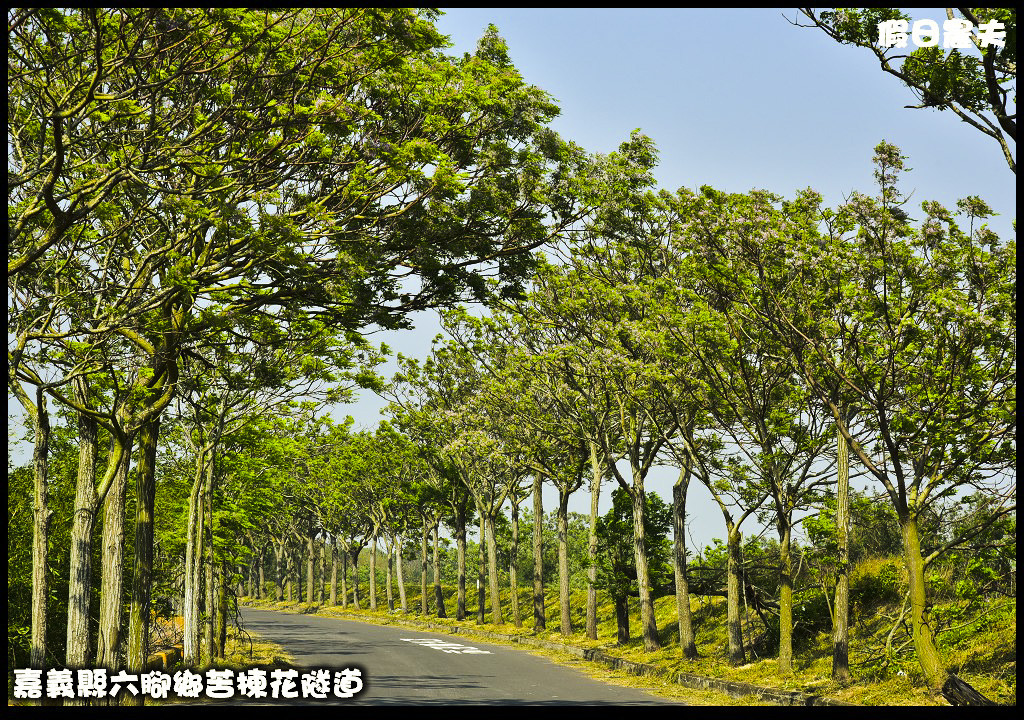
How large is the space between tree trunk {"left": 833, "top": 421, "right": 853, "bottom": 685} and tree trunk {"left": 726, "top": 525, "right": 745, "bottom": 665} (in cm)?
417

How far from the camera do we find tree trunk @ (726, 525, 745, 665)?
21281 mm

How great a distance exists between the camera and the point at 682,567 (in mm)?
23172

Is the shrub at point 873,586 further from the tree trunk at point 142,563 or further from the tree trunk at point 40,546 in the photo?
the tree trunk at point 40,546

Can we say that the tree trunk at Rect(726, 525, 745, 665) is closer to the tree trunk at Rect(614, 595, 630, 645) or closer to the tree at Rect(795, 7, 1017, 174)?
the tree trunk at Rect(614, 595, 630, 645)

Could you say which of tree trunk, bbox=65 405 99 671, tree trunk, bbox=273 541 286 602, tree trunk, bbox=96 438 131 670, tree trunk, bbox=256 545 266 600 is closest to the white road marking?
tree trunk, bbox=96 438 131 670

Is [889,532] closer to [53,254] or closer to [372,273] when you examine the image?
[372,273]

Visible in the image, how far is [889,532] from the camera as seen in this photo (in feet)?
99.0

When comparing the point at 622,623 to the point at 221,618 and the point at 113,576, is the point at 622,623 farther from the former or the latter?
the point at 113,576

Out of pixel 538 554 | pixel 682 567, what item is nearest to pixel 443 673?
pixel 682 567

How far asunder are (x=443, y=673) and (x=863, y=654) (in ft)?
32.4

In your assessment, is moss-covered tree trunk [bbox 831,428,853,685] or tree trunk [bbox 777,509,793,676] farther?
tree trunk [bbox 777,509,793,676]

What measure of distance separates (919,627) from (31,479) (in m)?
19.5

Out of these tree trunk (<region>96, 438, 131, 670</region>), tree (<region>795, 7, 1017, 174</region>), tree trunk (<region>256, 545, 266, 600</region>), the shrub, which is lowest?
tree trunk (<region>256, 545, 266, 600</region>)

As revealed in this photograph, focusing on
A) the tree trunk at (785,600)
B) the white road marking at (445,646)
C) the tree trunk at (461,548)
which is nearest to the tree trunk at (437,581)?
the tree trunk at (461,548)
